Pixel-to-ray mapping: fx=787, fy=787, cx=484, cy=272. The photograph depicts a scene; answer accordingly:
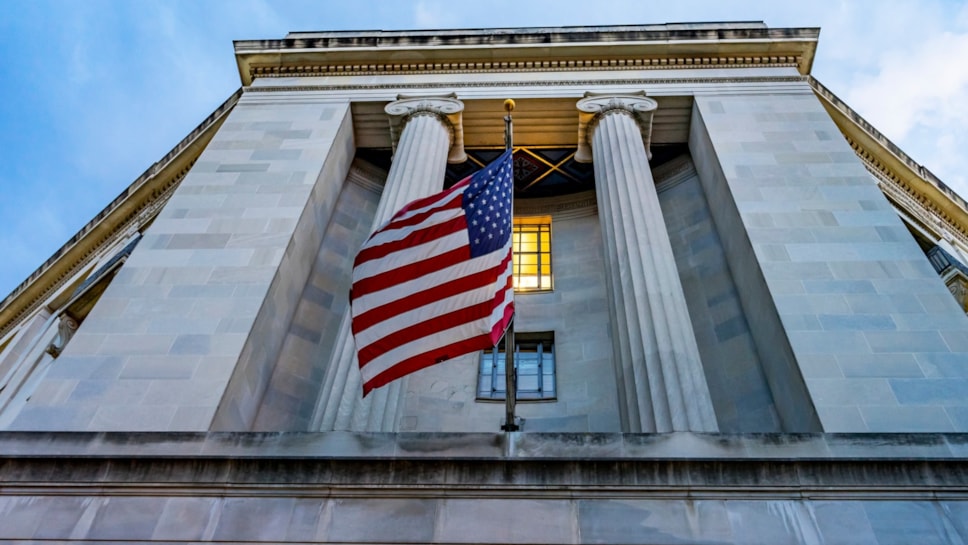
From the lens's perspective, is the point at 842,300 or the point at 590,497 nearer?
the point at 590,497

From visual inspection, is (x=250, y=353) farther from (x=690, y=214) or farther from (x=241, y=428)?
(x=690, y=214)

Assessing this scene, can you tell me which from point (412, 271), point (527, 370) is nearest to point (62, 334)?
point (527, 370)

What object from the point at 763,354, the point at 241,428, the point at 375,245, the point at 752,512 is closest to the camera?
the point at 752,512

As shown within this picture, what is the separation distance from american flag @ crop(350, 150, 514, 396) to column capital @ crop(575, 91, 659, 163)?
10.0 m

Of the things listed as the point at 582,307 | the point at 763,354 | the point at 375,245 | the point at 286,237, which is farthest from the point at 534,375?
the point at 375,245

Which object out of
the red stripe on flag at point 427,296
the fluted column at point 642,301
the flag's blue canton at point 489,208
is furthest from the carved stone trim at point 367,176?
the red stripe on flag at point 427,296

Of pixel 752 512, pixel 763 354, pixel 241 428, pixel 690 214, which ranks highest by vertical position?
pixel 690 214

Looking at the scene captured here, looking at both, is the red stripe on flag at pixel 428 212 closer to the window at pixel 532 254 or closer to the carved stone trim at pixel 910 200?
the window at pixel 532 254

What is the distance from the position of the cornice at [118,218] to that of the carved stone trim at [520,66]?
2.94 metres

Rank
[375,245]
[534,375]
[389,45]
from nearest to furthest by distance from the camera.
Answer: [375,245] → [534,375] → [389,45]

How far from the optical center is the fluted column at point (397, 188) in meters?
12.8

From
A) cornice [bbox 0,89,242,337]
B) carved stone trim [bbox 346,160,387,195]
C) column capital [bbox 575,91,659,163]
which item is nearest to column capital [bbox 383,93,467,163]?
carved stone trim [bbox 346,160,387,195]

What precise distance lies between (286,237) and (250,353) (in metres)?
3.21

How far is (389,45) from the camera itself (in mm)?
23266
